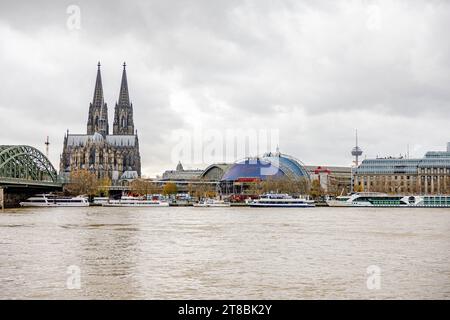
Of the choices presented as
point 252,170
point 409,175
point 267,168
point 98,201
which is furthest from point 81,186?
point 409,175

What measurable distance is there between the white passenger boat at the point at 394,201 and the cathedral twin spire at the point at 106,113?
247 ft

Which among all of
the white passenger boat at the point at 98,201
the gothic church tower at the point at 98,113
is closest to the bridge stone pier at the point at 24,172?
the white passenger boat at the point at 98,201

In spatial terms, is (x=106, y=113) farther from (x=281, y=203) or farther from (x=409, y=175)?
(x=281, y=203)

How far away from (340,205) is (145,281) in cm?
8383

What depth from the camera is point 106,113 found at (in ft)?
530

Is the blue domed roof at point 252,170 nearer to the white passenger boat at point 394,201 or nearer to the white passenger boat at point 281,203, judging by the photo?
the white passenger boat at point 394,201

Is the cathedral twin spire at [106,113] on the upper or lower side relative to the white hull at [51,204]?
upper

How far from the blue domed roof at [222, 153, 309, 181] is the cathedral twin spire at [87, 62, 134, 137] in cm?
3209

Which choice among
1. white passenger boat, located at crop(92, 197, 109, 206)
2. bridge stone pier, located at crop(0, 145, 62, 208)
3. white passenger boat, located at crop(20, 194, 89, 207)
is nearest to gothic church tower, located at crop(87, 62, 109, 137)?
white passenger boat, located at crop(92, 197, 109, 206)

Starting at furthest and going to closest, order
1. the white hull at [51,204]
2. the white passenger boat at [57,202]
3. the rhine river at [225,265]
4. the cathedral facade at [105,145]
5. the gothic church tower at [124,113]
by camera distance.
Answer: the gothic church tower at [124,113], the cathedral facade at [105,145], the white passenger boat at [57,202], the white hull at [51,204], the rhine river at [225,265]

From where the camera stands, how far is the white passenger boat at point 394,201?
9214 cm

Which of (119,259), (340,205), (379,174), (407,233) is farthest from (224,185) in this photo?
(119,259)

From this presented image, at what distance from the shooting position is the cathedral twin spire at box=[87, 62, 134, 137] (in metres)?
158

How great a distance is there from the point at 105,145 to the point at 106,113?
43.4 ft
